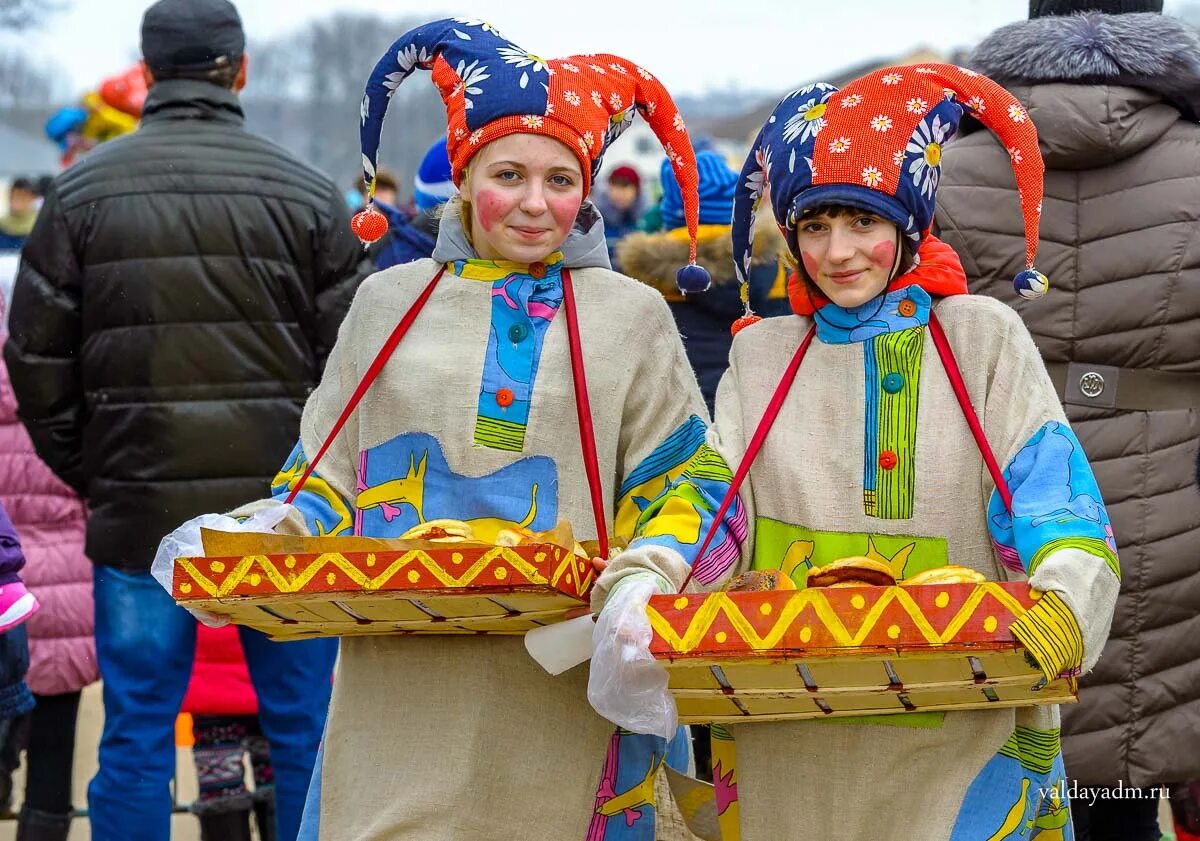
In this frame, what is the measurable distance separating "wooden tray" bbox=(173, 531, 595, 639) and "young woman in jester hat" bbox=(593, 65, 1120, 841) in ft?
0.53

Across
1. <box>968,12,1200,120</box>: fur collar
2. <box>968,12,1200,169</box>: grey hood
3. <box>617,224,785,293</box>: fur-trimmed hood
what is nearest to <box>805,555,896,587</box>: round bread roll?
<box>968,12,1200,169</box>: grey hood

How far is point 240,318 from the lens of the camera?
484cm

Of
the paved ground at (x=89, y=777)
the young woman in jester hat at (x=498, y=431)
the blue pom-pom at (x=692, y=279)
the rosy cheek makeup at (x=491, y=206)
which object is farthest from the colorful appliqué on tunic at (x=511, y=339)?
the paved ground at (x=89, y=777)

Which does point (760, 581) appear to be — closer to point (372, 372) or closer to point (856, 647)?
point (856, 647)

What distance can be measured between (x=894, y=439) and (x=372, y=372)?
1018mm

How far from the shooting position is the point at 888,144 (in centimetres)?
321

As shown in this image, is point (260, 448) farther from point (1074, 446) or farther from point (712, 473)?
point (1074, 446)

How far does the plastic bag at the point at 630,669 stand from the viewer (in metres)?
2.87

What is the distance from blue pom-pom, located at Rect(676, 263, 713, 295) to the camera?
3.53 m

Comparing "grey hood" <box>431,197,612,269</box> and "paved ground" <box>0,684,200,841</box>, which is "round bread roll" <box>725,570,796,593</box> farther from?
"paved ground" <box>0,684,200,841</box>

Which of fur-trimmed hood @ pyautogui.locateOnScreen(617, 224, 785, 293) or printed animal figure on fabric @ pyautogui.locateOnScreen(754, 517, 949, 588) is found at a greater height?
printed animal figure on fabric @ pyautogui.locateOnScreen(754, 517, 949, 588)

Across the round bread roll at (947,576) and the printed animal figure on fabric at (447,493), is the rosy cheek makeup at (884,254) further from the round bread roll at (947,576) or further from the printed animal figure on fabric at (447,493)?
the printed animal figure on fabric at (447,493)

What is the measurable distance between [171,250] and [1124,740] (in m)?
2.61

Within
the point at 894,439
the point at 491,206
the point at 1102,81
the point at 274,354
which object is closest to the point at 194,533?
the point at 491,206
